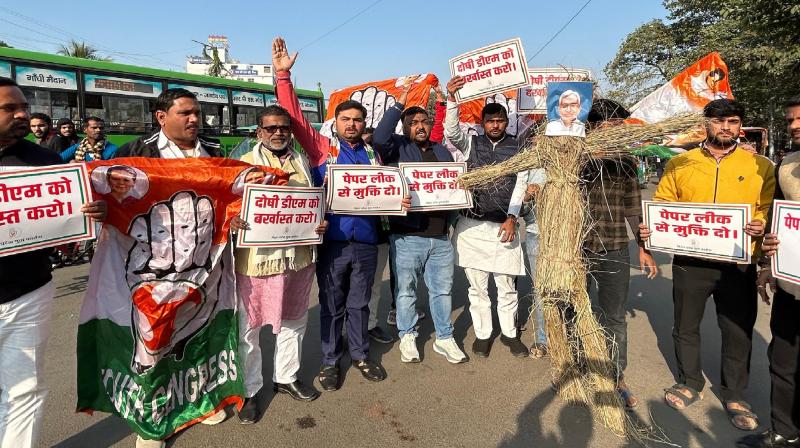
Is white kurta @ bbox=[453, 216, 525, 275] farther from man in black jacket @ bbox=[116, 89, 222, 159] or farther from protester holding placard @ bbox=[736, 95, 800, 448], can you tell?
man in black jacket @ bbox=[116, 89, 222, 159]

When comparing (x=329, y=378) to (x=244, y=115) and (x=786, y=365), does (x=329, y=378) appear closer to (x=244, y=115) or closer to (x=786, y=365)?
(x=786, y=365)

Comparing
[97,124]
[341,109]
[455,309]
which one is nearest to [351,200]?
[341,109]

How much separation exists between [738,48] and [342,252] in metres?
15.2

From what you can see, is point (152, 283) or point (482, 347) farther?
point (482, 347)

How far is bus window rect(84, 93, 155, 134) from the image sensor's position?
9.60m

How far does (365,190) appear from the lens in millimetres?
3160

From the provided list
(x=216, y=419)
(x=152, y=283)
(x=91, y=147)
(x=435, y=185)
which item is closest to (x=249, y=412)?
(x=216, y=419)

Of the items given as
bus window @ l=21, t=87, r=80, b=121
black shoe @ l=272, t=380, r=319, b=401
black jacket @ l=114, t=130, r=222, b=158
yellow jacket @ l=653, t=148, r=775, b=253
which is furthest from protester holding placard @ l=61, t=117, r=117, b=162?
yellow jacket @ l=653, t=148, r=775, b=253

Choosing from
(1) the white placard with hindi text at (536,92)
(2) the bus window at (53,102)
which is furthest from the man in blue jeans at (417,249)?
(2) the bus window at (53,102)

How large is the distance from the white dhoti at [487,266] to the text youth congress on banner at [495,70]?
125 centimetres

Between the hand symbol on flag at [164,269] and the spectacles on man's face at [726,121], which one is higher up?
the spectacles on man's face at [726,121]

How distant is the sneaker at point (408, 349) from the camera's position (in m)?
3.68

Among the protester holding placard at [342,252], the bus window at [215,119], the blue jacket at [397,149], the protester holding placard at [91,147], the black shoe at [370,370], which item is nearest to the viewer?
the protester holding placard at [342,252]

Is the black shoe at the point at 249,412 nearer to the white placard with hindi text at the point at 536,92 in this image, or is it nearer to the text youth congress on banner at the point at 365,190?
the text youth congress on banner at the point at 365,190
